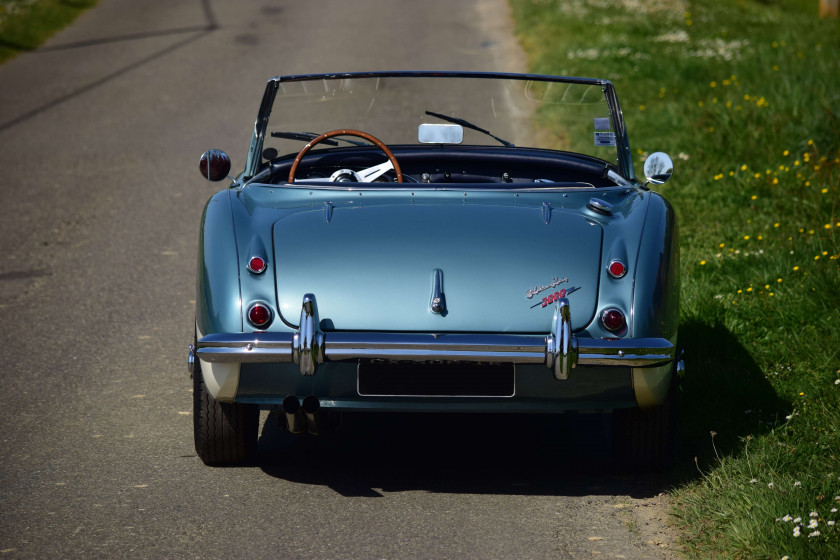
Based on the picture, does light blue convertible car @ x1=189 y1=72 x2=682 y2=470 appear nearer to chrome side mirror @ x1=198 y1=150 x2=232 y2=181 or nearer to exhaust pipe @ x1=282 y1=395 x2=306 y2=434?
exhaust pipe @ x1=282 y1=395 x2=306 y2=434

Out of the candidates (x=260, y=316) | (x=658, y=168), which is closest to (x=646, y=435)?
(x=658, y=168)

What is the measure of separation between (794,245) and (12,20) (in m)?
15.0

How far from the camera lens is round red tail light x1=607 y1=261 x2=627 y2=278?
3861 millimetres

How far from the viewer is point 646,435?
4.12 metres

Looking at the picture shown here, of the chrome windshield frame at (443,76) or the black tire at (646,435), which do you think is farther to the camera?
the chrome windshield frame at (443,76)

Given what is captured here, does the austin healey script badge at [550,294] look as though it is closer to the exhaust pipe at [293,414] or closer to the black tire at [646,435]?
the black tire at [646,435]

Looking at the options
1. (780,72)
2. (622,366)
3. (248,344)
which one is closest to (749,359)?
(622,366)

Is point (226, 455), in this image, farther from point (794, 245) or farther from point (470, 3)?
point (470, 3)

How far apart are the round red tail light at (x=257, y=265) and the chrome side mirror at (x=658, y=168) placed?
1.81 meters

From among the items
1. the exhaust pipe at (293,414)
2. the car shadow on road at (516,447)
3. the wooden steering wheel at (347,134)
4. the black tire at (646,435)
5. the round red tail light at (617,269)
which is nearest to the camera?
A: the exhaust pipe at (293,414)

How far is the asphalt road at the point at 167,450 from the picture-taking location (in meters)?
3.67

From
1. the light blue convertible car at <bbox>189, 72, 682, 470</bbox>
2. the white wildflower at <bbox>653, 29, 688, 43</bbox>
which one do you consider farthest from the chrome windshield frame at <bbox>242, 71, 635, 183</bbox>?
the white wildflower at <bbox>653, 29, 688, 43</bbox>

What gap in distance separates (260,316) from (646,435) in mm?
1509

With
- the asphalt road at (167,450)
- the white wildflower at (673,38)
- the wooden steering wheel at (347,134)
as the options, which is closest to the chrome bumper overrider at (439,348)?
the asphalt road at (167,450)
